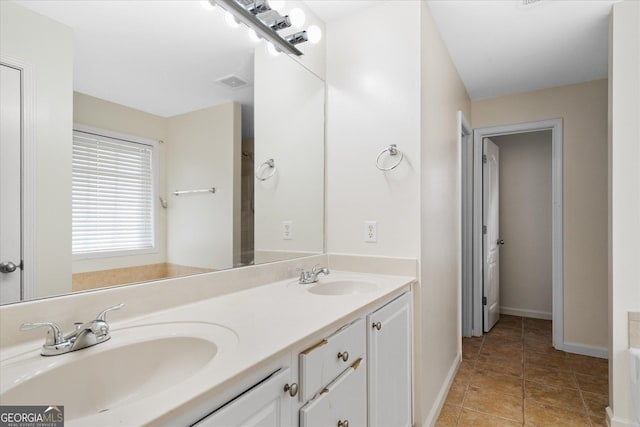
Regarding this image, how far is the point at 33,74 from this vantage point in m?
0.87

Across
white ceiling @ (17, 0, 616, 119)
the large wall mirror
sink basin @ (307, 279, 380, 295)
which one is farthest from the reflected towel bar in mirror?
sink basin @ (307, 279, 380, 295)

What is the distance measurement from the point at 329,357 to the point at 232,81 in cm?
121

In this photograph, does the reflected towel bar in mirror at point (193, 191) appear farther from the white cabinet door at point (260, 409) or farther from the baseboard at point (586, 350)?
the baseboard at point (586, 350)

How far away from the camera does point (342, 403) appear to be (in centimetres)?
111

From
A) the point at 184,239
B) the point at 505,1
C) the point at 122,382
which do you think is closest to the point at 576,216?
the point at 505,1

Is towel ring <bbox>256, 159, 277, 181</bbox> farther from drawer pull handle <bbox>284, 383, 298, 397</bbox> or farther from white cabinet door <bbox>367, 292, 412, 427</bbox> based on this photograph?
drawer pull handle <bbox>284, 383, 298, 397</bbox>

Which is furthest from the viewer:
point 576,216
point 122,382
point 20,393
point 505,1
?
point 576,216

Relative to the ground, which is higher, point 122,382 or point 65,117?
point 65,117

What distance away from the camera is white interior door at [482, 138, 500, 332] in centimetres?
337

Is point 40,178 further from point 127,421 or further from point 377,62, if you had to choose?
point 377,62

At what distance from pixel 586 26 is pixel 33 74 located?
2.83m

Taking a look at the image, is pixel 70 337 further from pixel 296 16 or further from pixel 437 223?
pixel 437 223

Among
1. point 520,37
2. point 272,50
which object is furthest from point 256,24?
point 520,37

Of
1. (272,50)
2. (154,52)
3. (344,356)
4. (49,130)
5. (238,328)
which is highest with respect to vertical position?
(272,50)
